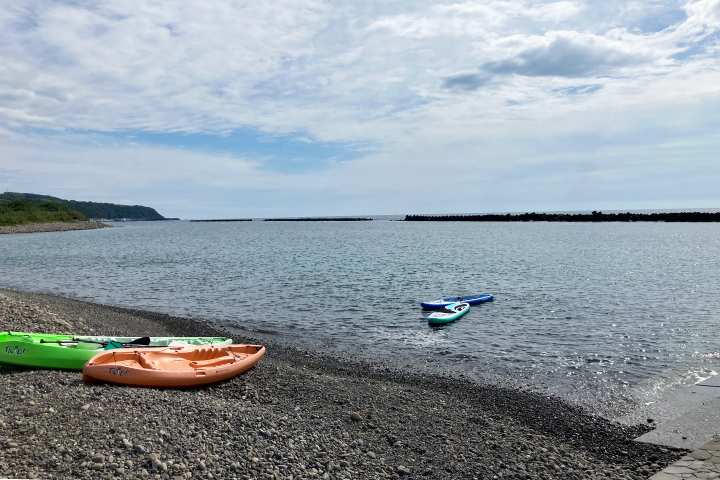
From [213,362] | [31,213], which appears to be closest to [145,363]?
[213,362]

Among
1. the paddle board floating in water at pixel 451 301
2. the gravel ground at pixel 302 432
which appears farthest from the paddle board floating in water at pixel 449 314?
the gravel ground at pixel 302 432

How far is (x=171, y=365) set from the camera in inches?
440

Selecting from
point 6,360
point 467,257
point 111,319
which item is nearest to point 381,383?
point 6,360

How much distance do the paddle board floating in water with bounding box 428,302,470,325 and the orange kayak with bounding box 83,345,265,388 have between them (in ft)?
29.3

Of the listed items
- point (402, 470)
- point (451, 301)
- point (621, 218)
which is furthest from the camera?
point (621, 218)

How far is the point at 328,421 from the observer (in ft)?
28.6

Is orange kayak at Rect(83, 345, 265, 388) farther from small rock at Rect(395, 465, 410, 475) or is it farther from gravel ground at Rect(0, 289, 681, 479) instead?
small rock at Rect(395, 465, 410, 475)

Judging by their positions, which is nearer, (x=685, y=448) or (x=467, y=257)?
(x=685, y=448)

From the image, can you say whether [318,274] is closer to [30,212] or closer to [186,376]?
[186,376]

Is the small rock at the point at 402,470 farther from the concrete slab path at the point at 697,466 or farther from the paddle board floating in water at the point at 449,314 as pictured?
the paddle board floating in water at the point at 449,314

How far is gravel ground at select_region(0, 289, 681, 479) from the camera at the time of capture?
257 inches

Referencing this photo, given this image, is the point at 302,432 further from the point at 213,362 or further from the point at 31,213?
the point at 31,213

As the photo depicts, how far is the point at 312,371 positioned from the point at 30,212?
145 metres

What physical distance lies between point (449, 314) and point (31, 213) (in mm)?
141710
